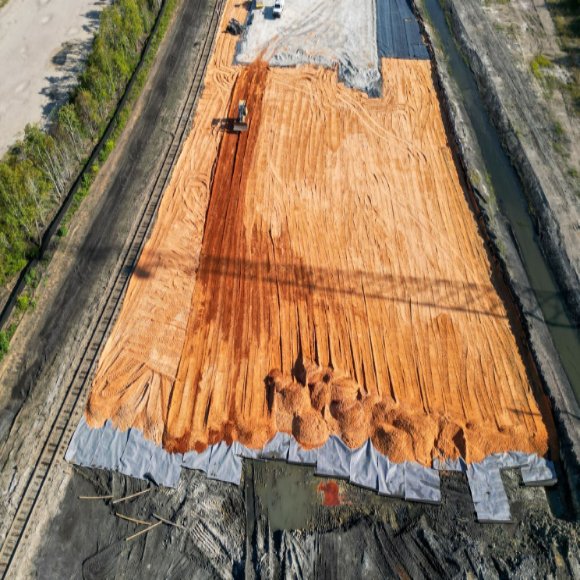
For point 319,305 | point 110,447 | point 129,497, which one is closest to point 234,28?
point 319,305

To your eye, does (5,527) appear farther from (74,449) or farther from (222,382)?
(222,382)

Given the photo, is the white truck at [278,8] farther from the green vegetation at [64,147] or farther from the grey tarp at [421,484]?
the grey tarp at [421,484]

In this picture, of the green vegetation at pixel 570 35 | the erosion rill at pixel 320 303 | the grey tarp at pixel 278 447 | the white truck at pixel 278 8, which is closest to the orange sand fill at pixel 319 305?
the erosion rill at pixel 320 303

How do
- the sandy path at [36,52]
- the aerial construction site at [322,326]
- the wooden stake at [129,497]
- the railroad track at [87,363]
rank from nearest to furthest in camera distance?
the railroad track at [87,363] → the wooden stake at [129,497] → the aerial construction site at [322,326] → the sandy path at [36,52]

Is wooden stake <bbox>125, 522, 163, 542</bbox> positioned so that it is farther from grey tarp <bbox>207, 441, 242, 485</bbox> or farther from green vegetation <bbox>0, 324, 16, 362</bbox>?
green vegetation <bbox>0, 324, 16, 362</bbox>

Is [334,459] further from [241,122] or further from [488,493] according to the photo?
[241,122]

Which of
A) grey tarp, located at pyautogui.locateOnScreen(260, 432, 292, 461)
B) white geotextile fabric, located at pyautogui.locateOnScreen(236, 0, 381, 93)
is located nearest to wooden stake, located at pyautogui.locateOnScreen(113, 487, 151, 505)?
grey tarp, located at pyautogui.locateOnScreen(260, 432, 292, 461)
